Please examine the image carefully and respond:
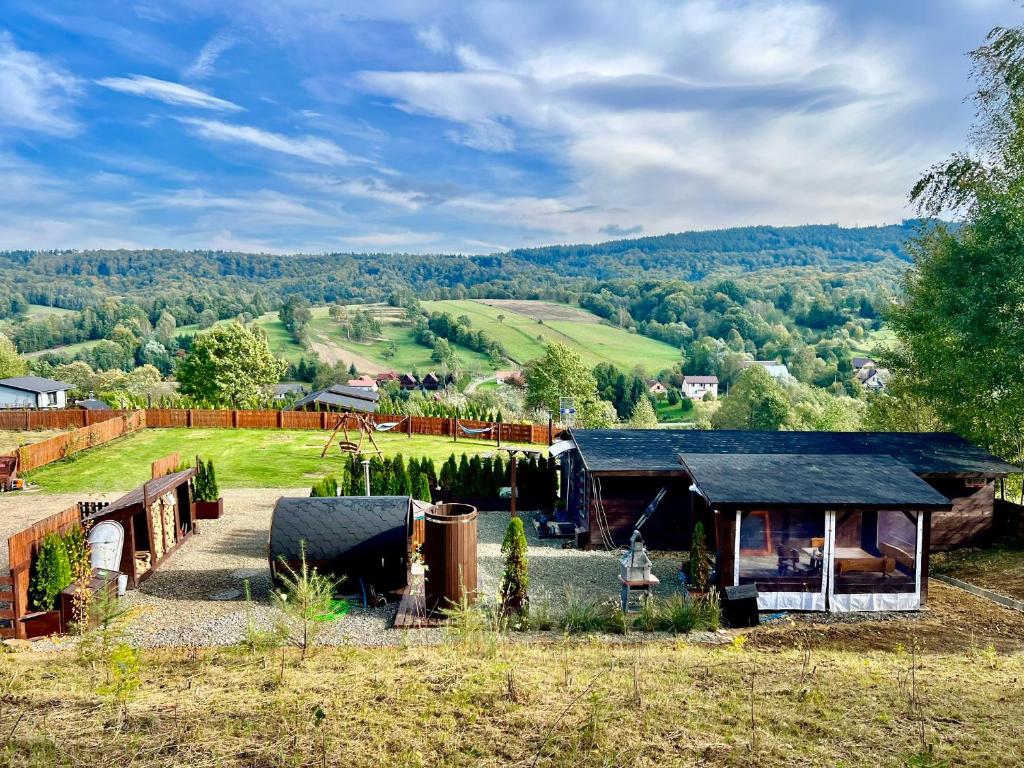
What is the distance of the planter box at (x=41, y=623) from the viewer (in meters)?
9.92

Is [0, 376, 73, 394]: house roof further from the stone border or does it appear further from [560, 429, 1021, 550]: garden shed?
the stone border

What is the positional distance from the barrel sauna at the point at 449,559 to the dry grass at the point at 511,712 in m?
2.32

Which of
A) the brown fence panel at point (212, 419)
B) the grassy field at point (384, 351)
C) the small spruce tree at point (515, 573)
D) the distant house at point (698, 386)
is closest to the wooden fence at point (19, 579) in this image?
the small spruce tree at point (515, 573)

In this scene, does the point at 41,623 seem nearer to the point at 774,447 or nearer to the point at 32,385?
the point at 774,447

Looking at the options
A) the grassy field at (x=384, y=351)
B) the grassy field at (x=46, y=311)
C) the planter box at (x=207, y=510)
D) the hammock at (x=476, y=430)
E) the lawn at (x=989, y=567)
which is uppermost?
the grassy field at (x=46, y=311)

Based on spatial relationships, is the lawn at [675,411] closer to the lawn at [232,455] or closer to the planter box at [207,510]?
the lawn at [232,455]

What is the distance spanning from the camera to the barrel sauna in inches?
421

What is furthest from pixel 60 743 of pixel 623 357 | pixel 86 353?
pixel 86 353

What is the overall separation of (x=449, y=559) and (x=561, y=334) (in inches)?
4420

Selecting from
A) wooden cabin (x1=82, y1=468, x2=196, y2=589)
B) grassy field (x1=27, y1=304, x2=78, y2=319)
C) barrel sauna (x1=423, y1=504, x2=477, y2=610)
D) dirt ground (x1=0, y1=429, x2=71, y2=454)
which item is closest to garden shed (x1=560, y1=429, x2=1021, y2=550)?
barrel sauna (x1=423, y1=504, x2=477, y2=610)

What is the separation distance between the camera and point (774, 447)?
53.9ft

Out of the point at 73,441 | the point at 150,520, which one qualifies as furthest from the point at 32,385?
the point at 150,520

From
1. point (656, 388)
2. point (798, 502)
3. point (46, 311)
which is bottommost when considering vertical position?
point (656, 388)

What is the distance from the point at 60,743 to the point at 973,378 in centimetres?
2013
